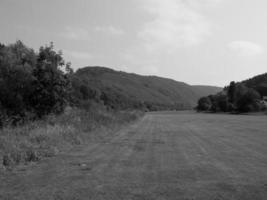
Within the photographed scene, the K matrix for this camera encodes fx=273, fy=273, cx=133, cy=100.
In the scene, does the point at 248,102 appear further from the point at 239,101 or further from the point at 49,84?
the point at 49,84

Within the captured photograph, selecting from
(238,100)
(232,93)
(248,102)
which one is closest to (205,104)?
(232,93)

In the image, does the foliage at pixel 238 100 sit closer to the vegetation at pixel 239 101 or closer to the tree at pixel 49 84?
the vegetation at pixel 239 101

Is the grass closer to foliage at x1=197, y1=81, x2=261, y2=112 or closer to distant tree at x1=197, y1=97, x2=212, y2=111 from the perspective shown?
foliage at x1=197, y1=81, x2=261, y2=112

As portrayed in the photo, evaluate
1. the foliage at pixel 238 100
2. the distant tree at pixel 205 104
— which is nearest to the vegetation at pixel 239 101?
the foliage at pixel 238 100

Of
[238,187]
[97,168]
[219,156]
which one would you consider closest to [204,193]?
[238,187]


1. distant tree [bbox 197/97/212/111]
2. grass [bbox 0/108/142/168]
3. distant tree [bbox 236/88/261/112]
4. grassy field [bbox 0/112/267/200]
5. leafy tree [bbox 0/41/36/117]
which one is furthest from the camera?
distant tree [bbox 197/97/212/111]

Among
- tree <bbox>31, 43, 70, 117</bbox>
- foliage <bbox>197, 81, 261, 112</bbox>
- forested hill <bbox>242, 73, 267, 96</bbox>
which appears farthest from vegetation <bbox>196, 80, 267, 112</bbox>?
tree <bbox>31, 43, 70, 117</bbox>

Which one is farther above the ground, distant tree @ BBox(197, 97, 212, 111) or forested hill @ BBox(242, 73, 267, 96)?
forested hill @ BBox(242, 73, 267, 96)

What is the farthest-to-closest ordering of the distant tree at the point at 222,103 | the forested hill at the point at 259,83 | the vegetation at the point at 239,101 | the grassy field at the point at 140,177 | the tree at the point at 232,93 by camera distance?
the forested hill at the point at 259,83
the distant tree at the point at 222,103
the tree at the point at 232,93
the vegetation at the point at 239,101
the grassy field at the point at 140,177

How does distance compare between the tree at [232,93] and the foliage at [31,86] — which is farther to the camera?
the tree at [232,93]

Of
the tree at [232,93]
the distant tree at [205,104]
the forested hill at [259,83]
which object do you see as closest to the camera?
the tree at [232,93]

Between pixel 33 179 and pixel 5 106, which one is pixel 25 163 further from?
pixel 5 106

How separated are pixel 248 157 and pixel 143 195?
21.8 ft

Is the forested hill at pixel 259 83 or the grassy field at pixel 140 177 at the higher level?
the forested hill at pixel 259 83
